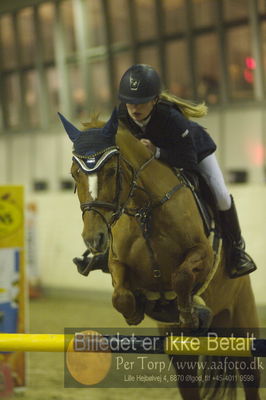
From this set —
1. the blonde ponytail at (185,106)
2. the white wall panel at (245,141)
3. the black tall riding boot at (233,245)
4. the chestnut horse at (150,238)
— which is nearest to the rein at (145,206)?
the chestnut horse at (150,238)

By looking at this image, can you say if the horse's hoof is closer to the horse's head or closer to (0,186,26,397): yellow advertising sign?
the horse's head

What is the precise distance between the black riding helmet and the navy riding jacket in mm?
148

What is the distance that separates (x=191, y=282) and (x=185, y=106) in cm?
106

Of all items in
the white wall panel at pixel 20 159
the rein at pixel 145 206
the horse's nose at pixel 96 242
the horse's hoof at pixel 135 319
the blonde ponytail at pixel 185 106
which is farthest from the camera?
the white wall panel at pixel 20 159

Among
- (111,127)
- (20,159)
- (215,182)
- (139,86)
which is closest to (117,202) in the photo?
(111,127)

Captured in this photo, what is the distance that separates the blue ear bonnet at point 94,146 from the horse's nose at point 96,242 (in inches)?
12.0

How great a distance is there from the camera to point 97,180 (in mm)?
3262

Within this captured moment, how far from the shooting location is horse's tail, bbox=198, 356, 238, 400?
4.64m

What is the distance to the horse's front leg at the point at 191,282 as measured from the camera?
141 inches

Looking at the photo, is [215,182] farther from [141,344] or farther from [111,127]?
[141,344]

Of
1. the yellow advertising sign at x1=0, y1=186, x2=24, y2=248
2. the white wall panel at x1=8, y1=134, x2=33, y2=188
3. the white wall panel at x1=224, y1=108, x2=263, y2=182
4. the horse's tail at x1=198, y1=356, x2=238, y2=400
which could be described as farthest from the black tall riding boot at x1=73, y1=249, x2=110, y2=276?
the white wall panel at x1=8, y1=134, x2=33, y2=188

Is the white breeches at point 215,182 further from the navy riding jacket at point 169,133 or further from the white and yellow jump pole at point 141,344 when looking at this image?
the white and yellow jump pole at point 141,344

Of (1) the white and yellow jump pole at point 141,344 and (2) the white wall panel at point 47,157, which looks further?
(2) the white wall panel at point 47,157

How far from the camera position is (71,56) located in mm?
14039
